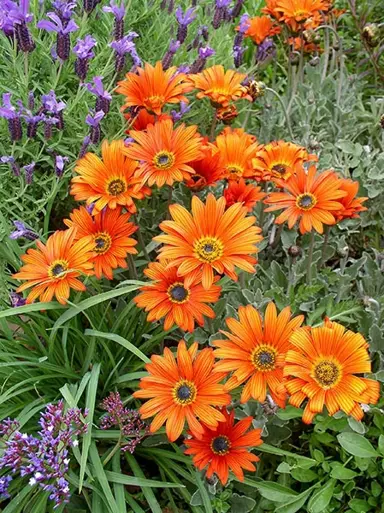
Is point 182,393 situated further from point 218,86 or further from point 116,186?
point 218,86

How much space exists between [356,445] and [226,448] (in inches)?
13.8

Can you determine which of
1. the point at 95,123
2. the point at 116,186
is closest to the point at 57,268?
the point at 116,186

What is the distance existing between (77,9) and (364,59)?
149 cm

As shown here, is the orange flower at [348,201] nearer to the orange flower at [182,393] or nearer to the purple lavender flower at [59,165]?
the orange flower at [182,393]

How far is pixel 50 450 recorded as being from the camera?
1416 millimetres

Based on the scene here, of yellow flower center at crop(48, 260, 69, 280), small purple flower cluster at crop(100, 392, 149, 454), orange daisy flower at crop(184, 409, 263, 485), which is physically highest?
yellow flower center at crop(48, 260, 69, 280)

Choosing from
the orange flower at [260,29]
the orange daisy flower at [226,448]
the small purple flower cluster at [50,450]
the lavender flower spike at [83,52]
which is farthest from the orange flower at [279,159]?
the orange flower at [260,29]

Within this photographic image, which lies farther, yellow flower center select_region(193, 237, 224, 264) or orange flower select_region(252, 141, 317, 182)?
orange flower select_region(252, 141, 317, 182)

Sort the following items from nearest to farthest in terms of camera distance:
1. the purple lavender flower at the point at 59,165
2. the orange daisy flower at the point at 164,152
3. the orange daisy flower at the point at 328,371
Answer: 1. the orange daisy flower at the point at 328,371
2. the orange daisy flower at the point at 164,152
3. the purple lavender flower at the point at 59,165

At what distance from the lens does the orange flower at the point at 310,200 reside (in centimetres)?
158

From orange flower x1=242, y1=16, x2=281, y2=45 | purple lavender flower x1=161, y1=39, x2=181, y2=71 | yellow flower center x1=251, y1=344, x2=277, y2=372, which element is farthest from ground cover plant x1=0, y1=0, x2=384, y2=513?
orange flower x1=242, y1=16, x2=281, y2=45

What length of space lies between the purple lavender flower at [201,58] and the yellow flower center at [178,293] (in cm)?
93

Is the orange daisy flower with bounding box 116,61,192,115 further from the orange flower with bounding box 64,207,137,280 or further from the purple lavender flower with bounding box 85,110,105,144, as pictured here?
the orange flower with bounding box 64,207,137,280

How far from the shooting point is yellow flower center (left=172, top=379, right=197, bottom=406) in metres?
1.43
